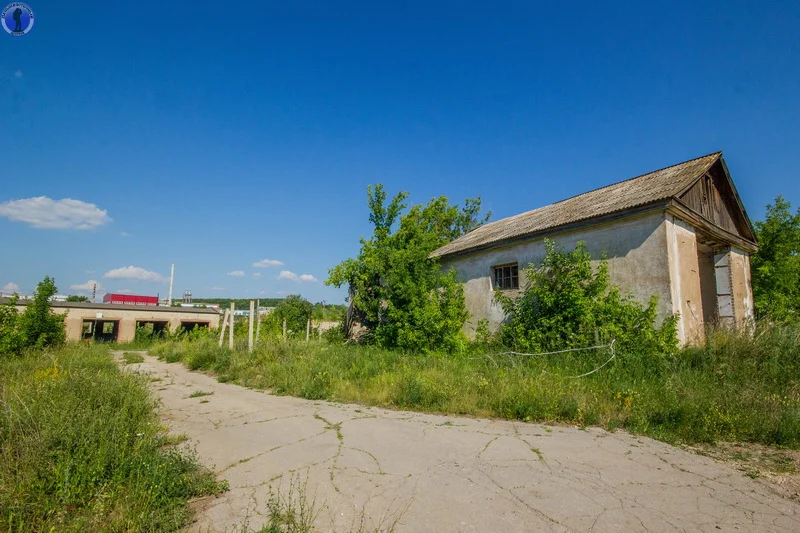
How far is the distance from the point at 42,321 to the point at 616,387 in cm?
2279

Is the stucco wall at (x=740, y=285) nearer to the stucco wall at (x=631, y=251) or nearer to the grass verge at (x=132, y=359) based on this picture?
the stucco wall at (x=631, y=251)

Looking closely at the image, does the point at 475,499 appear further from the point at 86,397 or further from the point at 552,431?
the point at 86,397

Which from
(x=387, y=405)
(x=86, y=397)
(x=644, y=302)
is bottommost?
(x=387, y=405)

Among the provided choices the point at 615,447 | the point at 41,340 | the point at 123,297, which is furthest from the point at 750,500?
the point at 123,297

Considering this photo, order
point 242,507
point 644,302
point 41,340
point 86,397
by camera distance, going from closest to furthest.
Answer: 1. point 242,507
2. point 86,397
3. point 644,302
4. point 41,340

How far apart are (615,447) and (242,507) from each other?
453 cm

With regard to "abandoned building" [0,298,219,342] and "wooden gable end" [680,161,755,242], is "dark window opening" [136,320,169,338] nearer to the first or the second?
"abandoned building" [0,298,219,342]

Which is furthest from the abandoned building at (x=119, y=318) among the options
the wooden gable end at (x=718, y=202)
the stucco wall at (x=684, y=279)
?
the wooden gable end at (x=718, y=202)

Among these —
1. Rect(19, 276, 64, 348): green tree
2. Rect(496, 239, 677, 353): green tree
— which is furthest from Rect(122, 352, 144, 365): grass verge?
Rect(496, 239, 677, 353): green tree

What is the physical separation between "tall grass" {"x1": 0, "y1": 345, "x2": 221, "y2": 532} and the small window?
10.6m

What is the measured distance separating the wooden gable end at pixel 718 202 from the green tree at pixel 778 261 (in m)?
3.77

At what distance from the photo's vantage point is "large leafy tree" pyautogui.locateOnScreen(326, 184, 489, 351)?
40.1 ft

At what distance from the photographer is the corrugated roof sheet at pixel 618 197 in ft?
32.3

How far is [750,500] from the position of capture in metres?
3.59
